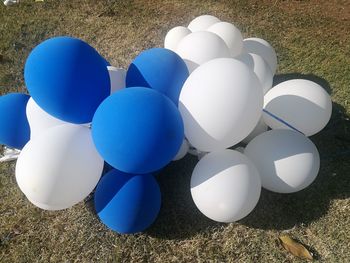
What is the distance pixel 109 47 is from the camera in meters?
4.52

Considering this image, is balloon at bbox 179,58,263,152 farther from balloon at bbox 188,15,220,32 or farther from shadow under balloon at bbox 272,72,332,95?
shadow under balloon at bbox 272,72,332,95

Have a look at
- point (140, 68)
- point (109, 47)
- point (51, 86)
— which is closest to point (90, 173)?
point (51, 86)

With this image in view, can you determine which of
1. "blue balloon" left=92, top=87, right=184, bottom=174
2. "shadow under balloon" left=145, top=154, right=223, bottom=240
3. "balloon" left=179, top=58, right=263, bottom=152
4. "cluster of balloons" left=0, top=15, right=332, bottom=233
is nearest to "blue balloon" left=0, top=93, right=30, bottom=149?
"cluster of balloons" left=0, top=15, right=332, bottom=233

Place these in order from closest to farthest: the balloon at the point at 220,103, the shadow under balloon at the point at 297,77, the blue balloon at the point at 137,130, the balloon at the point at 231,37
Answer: the blue balloon at the point at 137,130
the balloon at the point at 220,103
the balloon at the point at 231,37
the shadow under balloon at the point at 297,77

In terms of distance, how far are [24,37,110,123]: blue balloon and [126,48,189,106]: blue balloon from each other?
0.75 feet

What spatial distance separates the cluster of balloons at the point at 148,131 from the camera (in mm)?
2330

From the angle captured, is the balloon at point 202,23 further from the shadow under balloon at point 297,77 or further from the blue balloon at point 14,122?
the blue balloon at point 14,122

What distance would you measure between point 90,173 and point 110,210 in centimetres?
26

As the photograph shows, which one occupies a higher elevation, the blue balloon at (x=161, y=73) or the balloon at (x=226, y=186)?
the blue balloon at (x=161, y=73)

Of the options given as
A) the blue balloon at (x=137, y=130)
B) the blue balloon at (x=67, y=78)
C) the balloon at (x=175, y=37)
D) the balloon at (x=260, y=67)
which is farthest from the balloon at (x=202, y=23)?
the blue balloon at (x=137, y=130)

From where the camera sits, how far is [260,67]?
10.1 ft

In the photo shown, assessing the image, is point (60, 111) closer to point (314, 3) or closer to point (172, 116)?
point (172, 116)

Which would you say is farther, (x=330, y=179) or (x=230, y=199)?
(x=330, y=179)

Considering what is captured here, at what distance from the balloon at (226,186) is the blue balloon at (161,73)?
0.48m
